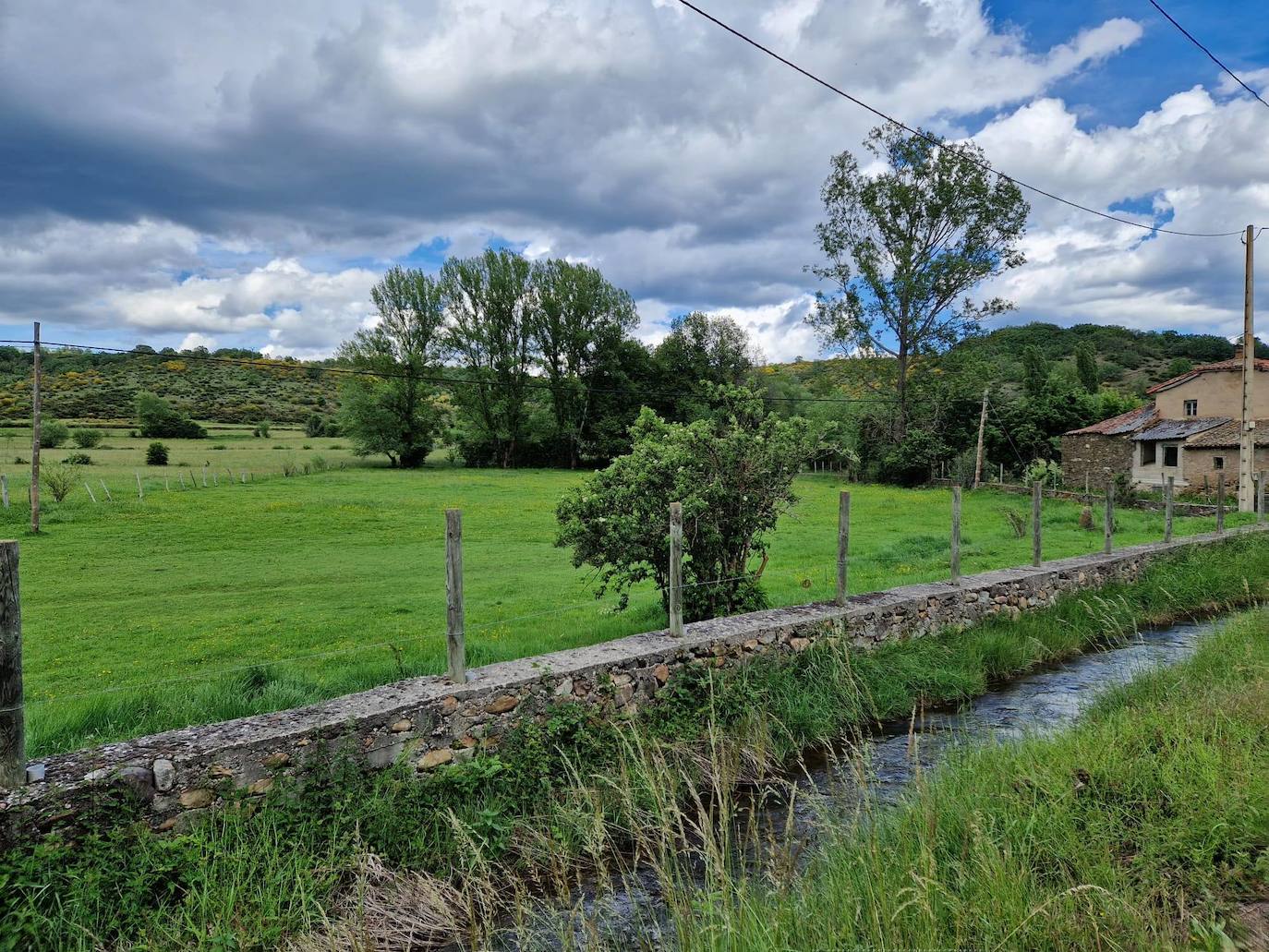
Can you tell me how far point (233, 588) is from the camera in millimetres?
14398

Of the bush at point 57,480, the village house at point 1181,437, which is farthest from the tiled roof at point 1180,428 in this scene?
the bush at point 57,480

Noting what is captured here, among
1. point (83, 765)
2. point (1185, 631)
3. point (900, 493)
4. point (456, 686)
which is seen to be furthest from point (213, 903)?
point (900, 493)

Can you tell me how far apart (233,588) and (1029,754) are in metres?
14.5

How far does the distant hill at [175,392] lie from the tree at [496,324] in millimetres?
11256

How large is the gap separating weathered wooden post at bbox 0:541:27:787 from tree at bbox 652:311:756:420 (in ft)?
171

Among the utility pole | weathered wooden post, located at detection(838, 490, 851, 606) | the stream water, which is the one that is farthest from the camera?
the utility pole

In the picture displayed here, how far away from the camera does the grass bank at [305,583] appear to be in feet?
22.3

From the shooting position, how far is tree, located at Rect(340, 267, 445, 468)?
50.3m

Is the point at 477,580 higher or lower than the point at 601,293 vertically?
lower

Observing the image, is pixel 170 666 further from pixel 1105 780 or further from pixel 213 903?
pixel 1105 780

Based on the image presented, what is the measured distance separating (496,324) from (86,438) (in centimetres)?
2735

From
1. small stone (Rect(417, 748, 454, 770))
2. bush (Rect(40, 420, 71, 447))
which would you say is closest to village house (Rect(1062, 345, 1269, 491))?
small stone (Rect(417, 748, 454, 770))

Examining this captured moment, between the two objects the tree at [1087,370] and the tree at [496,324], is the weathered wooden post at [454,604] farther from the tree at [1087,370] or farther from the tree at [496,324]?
the tree at [1087,370]

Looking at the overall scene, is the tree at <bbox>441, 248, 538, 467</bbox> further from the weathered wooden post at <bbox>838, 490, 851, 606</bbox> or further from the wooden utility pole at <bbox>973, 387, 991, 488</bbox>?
the weathered wooden post at <bbox>838, 490, 851, 606</bbox>
